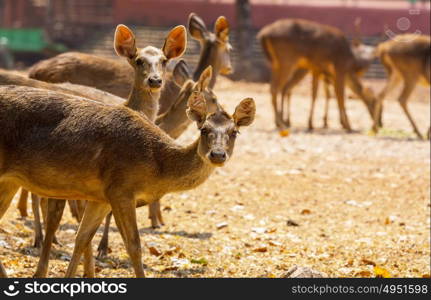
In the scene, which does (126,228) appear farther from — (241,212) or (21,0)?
(21,0)

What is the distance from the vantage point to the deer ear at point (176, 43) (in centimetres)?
830

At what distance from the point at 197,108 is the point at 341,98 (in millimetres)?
11717

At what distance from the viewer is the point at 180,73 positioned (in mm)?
9953

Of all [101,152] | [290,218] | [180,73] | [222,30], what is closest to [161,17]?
[222,30]

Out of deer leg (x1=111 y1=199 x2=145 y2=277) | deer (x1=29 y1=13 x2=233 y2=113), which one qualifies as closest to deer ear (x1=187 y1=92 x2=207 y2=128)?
deer leg (x1=111 y1=199 x2=145 y2=277)

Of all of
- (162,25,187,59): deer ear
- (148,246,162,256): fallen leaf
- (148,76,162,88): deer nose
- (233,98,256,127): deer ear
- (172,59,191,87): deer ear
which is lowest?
(148,246,162,256): fallen leaf

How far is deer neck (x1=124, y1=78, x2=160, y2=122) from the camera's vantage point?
827cm

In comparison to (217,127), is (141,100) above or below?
below

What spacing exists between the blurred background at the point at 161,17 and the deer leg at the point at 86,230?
71.6 feet

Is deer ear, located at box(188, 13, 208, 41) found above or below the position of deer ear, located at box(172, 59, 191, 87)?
above

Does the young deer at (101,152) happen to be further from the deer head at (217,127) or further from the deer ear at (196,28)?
the deer ear at (196,28)

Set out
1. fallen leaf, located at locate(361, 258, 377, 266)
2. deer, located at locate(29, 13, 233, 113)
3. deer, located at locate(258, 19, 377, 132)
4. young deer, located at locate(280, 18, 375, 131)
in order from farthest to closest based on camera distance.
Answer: young deer, located at locate(280, 18, 375, 131)
deer, located at locate(258, 19, 377, 132)
deer, located at locate(29, 13, 233, 113)
fallen leaf, located at locate(361, 258, 377, 266)

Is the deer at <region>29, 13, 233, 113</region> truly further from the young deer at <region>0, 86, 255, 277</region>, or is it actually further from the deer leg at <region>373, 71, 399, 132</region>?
the deer leg at <region>373, 71, 399, 132</region>

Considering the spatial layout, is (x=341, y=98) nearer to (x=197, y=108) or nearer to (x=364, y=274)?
(x=364, y=274)
